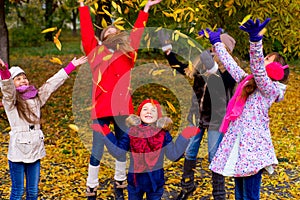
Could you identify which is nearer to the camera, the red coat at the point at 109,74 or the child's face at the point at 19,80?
the child's face at the point at 19,80

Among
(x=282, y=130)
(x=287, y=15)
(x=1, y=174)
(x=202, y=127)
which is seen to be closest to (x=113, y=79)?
(x=202, y=127)

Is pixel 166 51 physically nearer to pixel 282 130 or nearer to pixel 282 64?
pixel 282 64

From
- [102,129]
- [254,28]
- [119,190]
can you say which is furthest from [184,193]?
[254,28]

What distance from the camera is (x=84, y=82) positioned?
1196 cm

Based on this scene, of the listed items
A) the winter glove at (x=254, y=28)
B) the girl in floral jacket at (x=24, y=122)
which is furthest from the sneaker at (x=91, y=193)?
the winter glove at (x=254, y=28)

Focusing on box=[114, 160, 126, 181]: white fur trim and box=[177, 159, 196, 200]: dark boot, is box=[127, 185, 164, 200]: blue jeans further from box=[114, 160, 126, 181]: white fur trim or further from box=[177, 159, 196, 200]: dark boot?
box=[177, 159, 196, 200]: dark boot

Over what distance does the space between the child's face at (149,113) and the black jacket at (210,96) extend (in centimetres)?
77

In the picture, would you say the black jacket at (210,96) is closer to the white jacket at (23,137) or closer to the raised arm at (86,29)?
the raised arm at (86,29)

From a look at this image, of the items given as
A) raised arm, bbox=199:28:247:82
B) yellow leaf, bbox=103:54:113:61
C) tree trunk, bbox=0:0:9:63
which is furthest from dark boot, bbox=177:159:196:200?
tree trunk, bbox=0:0:9:63

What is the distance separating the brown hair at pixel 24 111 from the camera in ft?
11.9

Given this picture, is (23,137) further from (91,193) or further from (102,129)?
(91,193)

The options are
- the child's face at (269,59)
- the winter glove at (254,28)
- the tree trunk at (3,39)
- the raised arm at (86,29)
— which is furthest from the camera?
the tree trunk at (3,39)

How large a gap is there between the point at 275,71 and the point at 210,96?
37.0 inches

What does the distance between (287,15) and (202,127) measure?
2529mm
